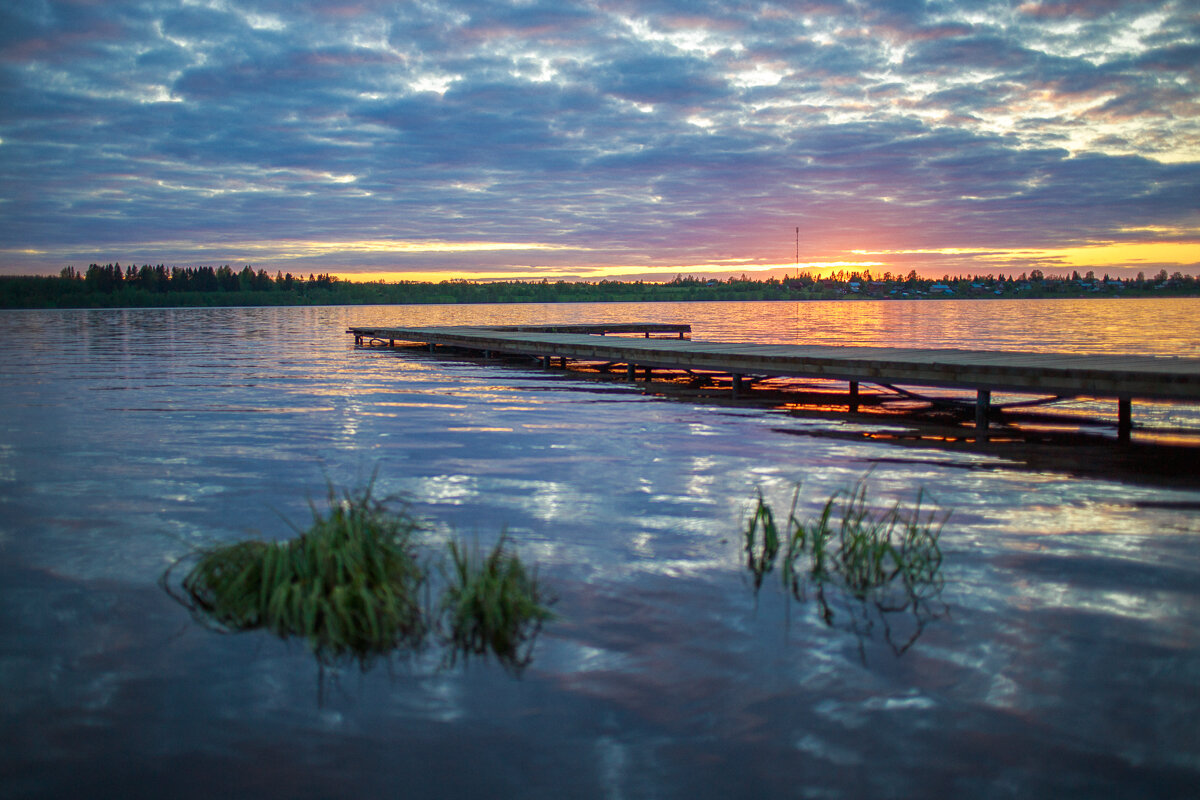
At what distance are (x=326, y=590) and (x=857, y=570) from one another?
12.4 feet

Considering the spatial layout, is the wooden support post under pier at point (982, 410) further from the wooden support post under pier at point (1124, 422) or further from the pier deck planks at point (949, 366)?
the wooden support post under pier at point (1124, 422)

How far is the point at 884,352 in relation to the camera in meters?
17.0

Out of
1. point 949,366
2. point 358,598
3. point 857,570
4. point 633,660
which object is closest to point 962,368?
point 949,366

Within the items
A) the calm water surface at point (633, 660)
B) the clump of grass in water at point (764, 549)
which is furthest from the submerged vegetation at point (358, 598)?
the clump of grass in water at point (764, 549)

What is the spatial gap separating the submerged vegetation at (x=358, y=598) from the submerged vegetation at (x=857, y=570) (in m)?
1.93

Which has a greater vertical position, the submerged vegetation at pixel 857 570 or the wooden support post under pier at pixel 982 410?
the wooden support post under pier at pixel 982 410

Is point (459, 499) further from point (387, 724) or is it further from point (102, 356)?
point (102, 356)

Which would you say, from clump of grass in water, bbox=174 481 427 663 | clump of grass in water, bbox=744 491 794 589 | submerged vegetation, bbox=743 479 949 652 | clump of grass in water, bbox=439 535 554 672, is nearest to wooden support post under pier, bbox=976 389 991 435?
submerged vegetation, bbox=743 479 949 652

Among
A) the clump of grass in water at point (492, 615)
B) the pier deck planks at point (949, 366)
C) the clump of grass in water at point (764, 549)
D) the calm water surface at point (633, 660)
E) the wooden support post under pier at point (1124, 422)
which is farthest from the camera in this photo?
the wooden support post under pier at point (1124, 422)

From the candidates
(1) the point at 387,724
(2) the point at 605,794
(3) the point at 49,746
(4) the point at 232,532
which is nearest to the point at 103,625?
(3) the point at 49,746

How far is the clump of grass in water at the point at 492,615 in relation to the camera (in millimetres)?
5199

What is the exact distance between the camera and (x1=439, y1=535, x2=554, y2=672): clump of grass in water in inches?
205

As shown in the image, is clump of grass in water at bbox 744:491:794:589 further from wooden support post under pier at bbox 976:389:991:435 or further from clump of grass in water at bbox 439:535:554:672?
wooden support post under pier at bbox 976:389:991:435

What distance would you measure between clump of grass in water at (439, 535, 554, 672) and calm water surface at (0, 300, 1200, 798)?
166mm
